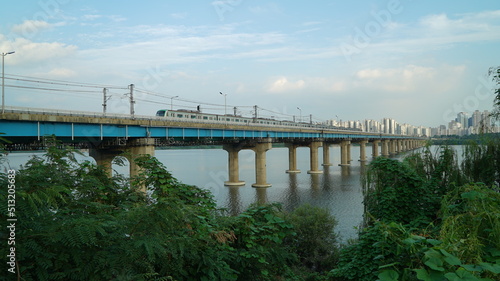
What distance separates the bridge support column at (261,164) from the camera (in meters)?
53.7

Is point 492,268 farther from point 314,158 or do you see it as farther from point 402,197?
point 314,158

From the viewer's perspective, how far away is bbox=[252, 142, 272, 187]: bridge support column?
53.7 meters

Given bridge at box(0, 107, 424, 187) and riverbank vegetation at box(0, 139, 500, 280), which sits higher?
bridge at box(0, 107, 424, 187)

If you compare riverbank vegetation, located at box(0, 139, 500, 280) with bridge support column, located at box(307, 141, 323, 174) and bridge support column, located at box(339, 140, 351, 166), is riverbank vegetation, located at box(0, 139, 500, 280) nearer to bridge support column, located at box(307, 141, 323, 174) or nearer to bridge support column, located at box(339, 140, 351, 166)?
bridge support column, located at box(307, 141, 323, 174)

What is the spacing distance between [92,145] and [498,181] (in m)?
35.1

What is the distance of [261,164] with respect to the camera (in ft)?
182

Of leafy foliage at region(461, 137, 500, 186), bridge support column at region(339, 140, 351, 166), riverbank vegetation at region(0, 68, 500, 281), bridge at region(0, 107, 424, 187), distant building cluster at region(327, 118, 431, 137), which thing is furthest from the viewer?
distant building cluster at region(327, 118, 431, 137)

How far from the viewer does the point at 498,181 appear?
637 inches

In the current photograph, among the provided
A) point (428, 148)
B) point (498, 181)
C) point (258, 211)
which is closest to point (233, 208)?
point (428, 148)

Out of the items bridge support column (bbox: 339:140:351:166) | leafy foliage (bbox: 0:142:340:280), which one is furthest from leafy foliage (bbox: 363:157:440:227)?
bridge support column (bbox: 339:140:351:166)

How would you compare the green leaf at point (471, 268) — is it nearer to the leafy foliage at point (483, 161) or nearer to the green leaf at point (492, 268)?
the green leaf at point (492, 268)

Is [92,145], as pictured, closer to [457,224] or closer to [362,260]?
[362,260]

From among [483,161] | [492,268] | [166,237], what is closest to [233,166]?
[483,161]

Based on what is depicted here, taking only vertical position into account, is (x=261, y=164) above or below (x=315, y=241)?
above
